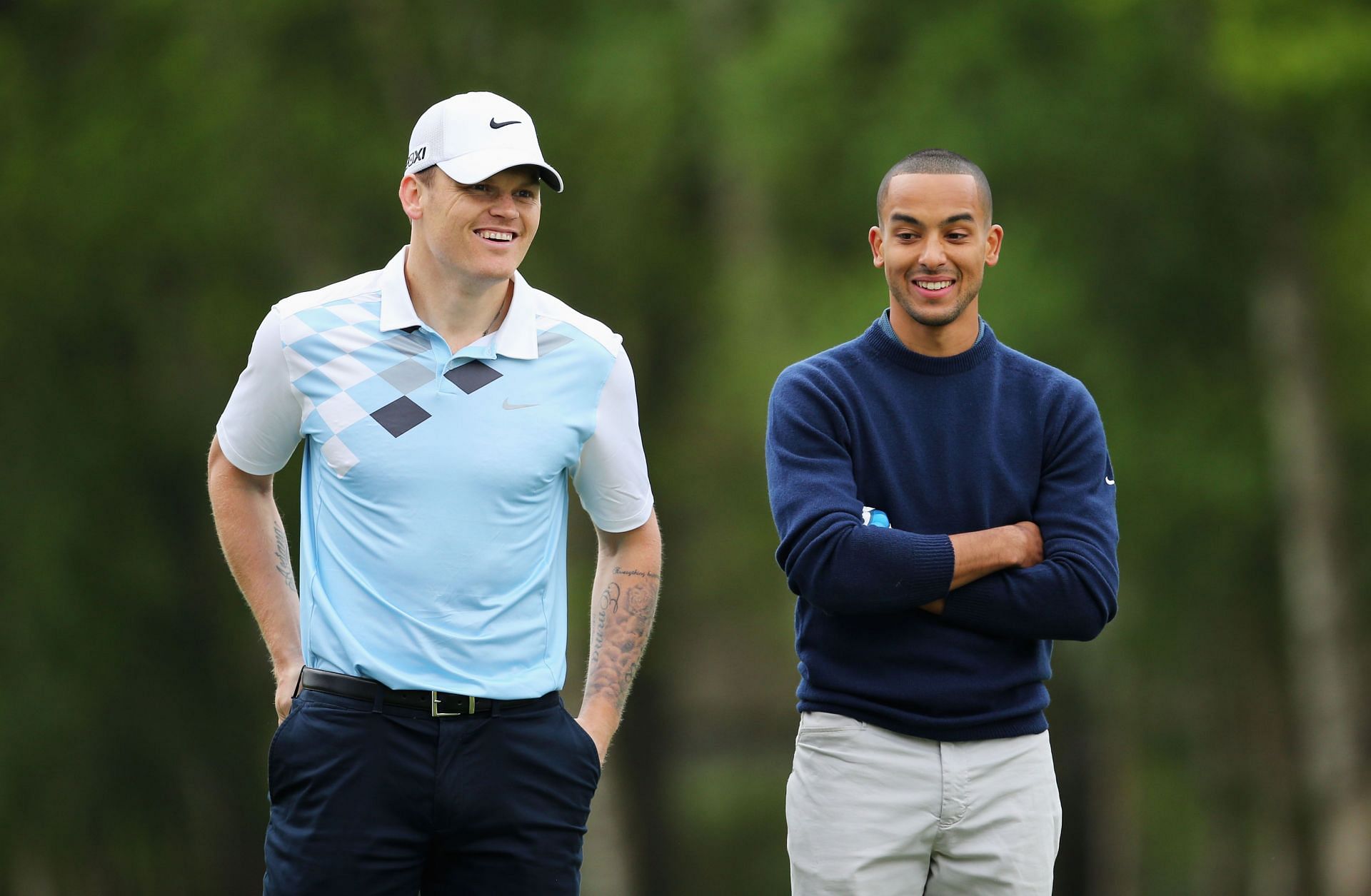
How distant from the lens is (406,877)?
3.83 meters

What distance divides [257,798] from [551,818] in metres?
14.4

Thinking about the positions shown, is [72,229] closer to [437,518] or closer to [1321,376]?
[1321,376]

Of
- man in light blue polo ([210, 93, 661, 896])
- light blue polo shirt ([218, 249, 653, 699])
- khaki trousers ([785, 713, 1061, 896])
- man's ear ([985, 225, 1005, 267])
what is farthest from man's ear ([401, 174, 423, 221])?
khaki trousers ([785, 713, 1061, 896])

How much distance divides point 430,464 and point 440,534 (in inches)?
5.7

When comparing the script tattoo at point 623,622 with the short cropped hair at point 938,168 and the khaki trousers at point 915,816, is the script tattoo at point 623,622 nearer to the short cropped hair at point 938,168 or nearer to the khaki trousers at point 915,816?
the khaki trousers at point 915,816

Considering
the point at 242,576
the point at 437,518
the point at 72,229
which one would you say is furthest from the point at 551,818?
the point at 72,229

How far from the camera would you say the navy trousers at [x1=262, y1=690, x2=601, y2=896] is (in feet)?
12.4

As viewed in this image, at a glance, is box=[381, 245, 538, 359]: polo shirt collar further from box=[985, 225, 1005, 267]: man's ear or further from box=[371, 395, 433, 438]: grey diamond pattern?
box=[985, 225, 1005, 267]: man's ear

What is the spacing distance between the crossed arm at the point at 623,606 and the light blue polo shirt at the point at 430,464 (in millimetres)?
205

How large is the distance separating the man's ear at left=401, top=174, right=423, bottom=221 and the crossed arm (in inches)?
31.8

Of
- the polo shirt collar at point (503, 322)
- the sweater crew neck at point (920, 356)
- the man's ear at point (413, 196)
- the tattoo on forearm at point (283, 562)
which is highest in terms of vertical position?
the man's ear at point (413, 196)

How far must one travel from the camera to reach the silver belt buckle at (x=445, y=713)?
3793 mm

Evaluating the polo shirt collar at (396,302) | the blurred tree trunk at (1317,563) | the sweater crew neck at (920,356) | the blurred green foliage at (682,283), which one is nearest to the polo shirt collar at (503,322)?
the polo shirt collar at (396,302)

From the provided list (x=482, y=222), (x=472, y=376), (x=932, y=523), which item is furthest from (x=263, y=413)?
(x=932, y=523)
